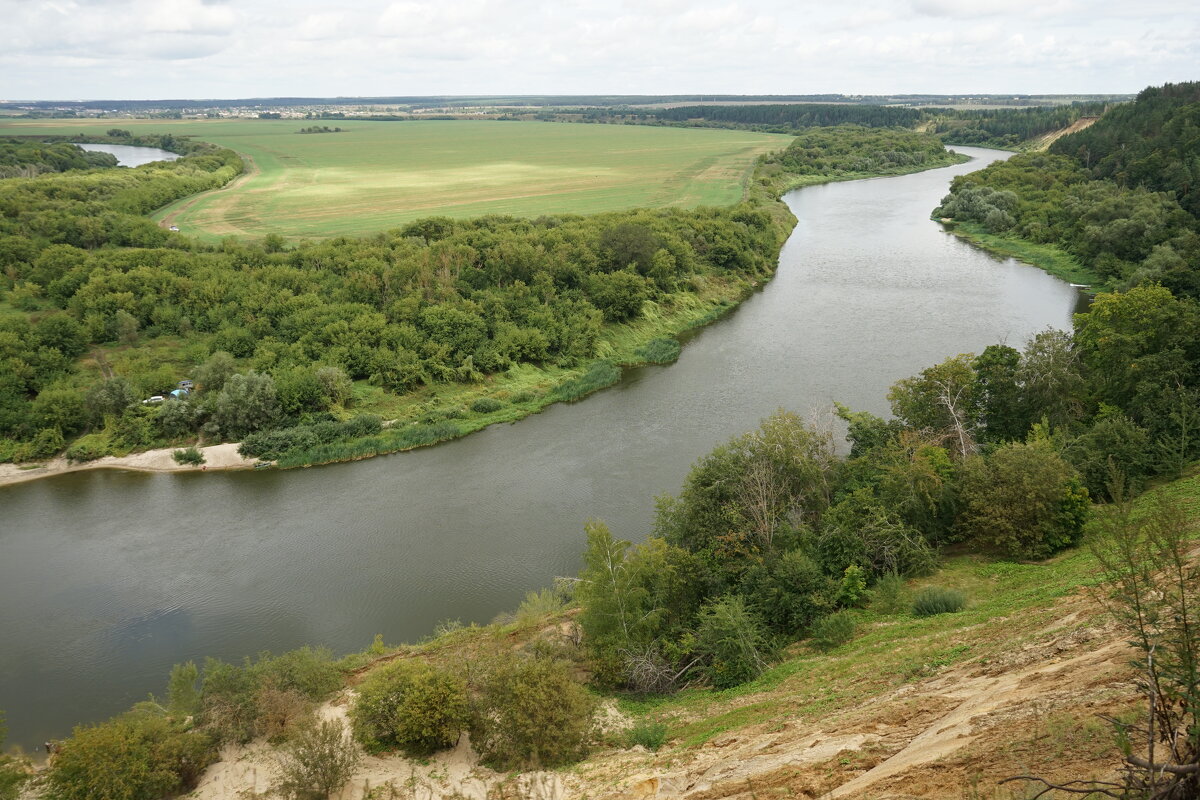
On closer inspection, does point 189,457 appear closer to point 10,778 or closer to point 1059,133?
point 10,778

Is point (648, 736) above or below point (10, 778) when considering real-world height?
above

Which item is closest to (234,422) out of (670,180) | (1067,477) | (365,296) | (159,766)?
(365,296)

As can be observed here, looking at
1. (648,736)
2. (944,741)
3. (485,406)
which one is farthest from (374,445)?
(944,741)

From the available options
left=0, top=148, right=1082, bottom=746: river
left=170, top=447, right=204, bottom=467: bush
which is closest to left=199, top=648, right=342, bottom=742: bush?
left=0, top=148, right=1082, bottom=746: river

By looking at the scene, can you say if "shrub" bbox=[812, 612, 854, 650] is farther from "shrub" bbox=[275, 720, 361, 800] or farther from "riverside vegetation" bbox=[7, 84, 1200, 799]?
"shrub" bbox=[275, 720, 361, 800]

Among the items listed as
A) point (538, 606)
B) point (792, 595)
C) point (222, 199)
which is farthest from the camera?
point (222, 199)

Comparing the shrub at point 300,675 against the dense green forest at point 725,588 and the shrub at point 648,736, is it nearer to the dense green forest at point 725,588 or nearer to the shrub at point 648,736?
the dense green forest at point 725,588
